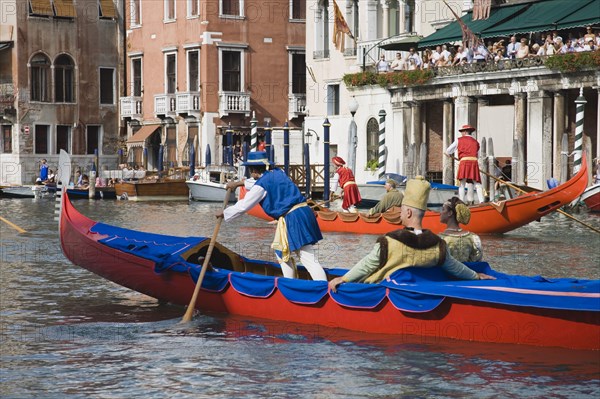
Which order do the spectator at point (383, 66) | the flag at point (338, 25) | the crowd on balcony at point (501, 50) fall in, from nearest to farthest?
1. the crowd on balcony at point (501, 50)
2. the spectator at point (383, 66)
3. the flag at point (338, 25)

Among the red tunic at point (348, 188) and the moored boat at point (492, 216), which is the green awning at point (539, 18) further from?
the moored boat at point (492, 216)

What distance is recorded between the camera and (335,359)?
955 cm

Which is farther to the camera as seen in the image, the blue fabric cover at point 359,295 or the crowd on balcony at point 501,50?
the crowd on balcony at point 501,50

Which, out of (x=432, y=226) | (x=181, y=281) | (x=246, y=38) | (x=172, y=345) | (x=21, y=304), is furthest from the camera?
(x=246, y=38)

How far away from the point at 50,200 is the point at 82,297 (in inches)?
924

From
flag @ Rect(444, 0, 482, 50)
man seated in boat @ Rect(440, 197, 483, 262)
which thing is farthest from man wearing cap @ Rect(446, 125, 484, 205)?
man seated in boat @ Rect(440, 197, 483, 262)

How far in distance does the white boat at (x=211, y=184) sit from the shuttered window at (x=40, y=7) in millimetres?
11373

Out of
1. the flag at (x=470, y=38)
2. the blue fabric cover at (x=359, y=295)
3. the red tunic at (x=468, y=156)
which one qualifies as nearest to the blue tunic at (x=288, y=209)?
the blue fabric cover at (x=359, y=295)

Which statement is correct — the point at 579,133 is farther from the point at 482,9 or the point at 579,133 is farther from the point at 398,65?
the point at 398,65

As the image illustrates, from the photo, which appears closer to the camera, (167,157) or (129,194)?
(129,194)

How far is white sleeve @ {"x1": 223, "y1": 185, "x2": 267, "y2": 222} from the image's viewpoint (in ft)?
36.1

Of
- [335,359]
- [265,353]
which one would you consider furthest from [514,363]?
[265,353]

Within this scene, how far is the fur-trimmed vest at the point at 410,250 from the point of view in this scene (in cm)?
944

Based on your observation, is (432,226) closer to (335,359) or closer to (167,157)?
(335,359)
